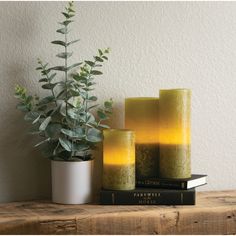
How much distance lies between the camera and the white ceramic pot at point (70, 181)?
1.26m

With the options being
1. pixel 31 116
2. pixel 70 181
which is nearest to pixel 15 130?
pixel 31 116

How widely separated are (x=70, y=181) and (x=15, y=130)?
0.19 meters

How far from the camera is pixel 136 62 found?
55.1 inches

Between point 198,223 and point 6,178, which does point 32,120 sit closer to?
point 6,178

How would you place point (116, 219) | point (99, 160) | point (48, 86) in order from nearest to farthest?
point (116, 219) → point (48, 86) → point (99, 160)

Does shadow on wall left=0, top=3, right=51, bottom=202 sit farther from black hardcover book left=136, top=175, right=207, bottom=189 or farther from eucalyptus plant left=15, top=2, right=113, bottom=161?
black hardcover book left=136, top=175, right=207, bottom=189

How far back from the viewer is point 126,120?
136cm

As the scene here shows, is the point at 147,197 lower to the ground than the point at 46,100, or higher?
lower

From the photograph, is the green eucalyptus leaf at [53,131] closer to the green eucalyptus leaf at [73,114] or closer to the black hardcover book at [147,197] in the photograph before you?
the green eucalyptus leaf at [73,114]

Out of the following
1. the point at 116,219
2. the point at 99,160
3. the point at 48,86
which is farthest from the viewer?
the point at 99,160

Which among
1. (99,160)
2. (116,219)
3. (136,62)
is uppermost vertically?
(136,62)

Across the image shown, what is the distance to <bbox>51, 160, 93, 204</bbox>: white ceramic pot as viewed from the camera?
126cm

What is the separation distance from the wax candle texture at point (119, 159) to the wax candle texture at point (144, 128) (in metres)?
0.07

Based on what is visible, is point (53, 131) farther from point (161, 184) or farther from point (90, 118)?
point (161, 184)
